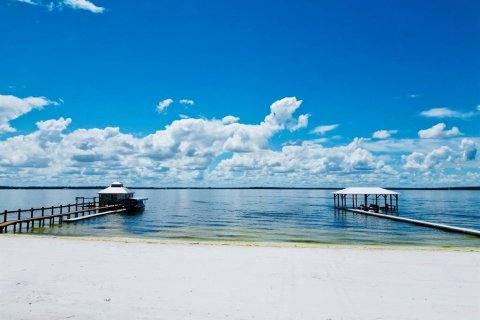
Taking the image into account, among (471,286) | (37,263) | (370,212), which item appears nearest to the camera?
(471,286)

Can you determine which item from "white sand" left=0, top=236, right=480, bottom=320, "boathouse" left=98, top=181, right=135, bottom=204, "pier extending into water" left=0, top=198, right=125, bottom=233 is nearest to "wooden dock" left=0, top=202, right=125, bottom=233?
"pier extending into water" left=0, top=198, right=125, bottom=233

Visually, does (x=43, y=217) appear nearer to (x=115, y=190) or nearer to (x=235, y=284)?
(x=115, y=190)

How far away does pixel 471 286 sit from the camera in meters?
9.52

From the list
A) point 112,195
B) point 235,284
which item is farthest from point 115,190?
point 235,284

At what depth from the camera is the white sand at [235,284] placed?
739 centimetres

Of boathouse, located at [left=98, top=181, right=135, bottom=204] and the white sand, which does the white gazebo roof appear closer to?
boathouse, located at [left=98, top=181, right=135, bottom=204]

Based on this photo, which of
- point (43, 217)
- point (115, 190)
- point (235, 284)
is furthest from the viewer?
point (115, 190)

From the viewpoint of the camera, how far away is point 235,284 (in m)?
9.50

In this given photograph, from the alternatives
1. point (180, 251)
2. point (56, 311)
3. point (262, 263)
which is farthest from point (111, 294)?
point (180, 251)

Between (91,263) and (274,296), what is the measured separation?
6745 millimetres

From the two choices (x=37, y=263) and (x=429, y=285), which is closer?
(x=429, y=285)

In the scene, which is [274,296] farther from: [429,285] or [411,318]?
[429,285]

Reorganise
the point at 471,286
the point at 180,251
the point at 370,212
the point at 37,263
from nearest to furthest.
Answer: the point at 471,286, the point at 37,263, the point at 180,251, the point at 370,212

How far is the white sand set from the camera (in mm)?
7391
